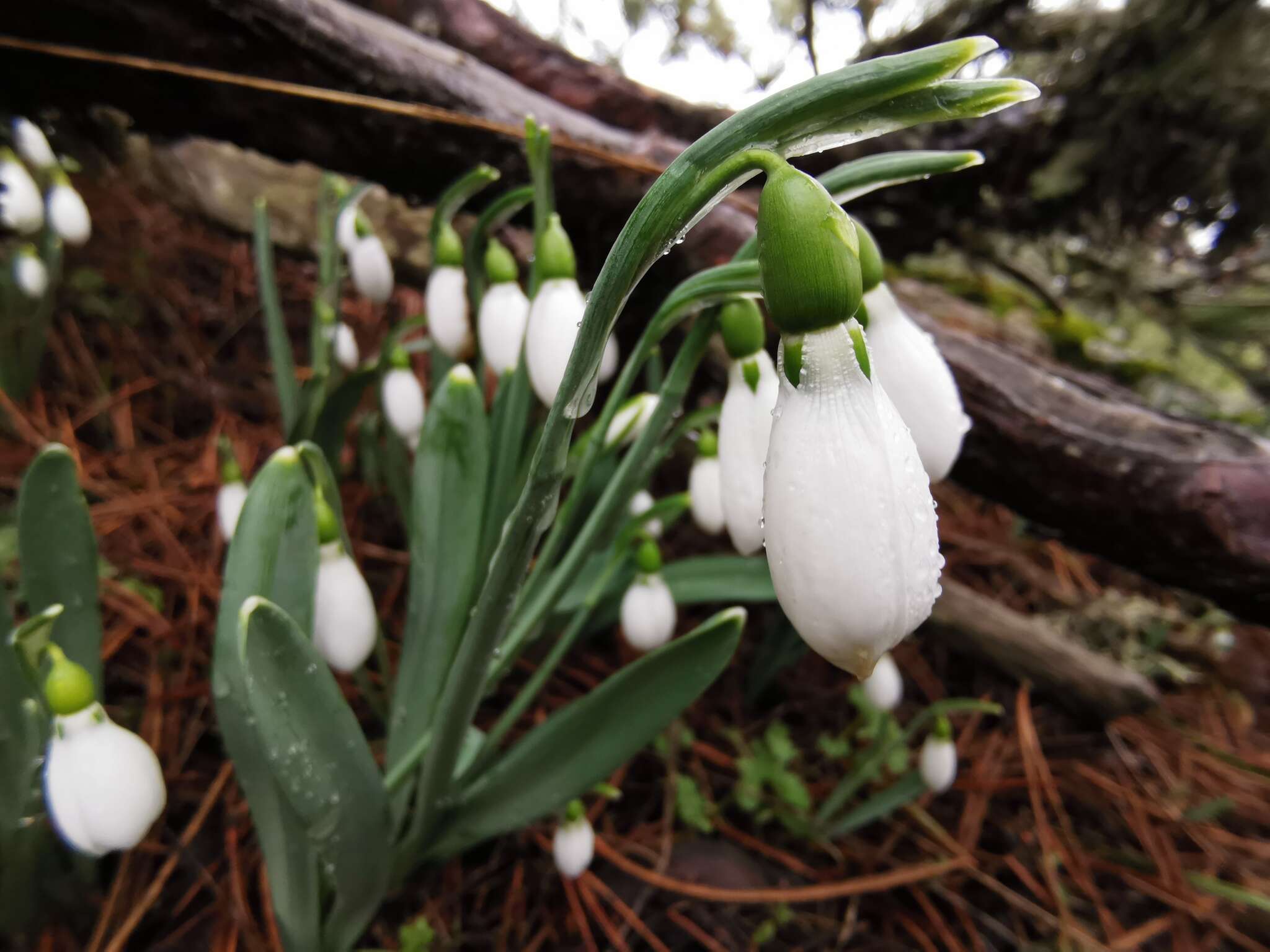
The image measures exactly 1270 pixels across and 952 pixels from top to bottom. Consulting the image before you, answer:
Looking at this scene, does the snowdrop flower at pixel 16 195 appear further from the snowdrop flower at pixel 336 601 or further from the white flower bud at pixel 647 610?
the white flower bud at pixel 647 610

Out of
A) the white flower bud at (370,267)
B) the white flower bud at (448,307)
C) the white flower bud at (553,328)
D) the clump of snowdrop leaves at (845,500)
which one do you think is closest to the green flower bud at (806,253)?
the clump of snowdrop leaves at (845,500)

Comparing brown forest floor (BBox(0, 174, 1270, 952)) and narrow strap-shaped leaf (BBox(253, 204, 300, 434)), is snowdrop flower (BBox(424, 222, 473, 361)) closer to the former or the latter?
narrow strap-shaped leaf (BBox(253, 204, 300, 434))

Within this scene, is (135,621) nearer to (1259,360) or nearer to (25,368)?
(25,368)

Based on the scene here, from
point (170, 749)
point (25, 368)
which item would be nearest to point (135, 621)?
point (170, 749)

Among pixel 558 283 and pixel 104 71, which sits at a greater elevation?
pixel 104 71

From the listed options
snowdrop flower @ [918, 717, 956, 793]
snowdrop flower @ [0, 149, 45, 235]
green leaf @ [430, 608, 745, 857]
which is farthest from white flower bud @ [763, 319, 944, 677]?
snowdrop flower @ [0, 149, 45, 235]

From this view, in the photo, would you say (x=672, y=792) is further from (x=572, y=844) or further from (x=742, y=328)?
(x=742, y=328)

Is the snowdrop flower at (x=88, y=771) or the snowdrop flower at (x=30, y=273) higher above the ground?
the snowdrop flower at (x=30, y=273)
